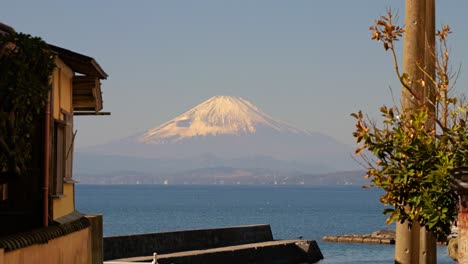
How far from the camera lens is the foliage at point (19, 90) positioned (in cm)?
1319

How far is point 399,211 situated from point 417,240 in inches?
20.7

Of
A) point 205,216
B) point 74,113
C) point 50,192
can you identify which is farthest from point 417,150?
point 205,216

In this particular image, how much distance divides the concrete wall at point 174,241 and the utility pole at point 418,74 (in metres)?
42.5

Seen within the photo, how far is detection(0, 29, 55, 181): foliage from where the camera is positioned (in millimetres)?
13188

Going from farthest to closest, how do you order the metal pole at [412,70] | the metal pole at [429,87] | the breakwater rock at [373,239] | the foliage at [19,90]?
the breakwater rock at [373,239], the foliage at [19,90], the metal pole at [429,87], the metal pole at [412,70]

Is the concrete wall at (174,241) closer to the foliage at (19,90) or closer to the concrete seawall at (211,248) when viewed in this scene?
the concrete seawall at (211,248)

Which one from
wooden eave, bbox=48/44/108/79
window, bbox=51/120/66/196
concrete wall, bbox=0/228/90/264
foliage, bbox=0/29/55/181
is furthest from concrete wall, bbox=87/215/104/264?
foliage, bbox=0/29/55/181

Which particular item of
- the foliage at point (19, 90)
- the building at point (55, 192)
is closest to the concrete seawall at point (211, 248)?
the building at point (55, 192)

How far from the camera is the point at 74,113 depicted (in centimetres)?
2208

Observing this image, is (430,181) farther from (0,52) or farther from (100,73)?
(100,73)

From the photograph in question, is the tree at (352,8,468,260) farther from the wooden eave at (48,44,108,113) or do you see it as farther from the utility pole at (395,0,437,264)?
the wooden eave at (48,44,108,113)

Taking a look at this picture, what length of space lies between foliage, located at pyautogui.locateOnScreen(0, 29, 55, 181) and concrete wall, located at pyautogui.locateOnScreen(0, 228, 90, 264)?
1076 millimetres

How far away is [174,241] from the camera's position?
193ft

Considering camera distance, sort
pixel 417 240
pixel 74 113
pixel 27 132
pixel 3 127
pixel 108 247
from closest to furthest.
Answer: pixel 417 240, pixel 3 127, pixel 27 132, pixel 74 113, pixel 108 247
